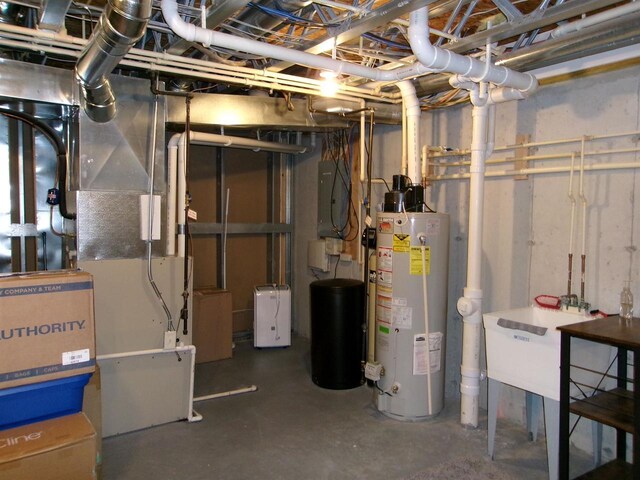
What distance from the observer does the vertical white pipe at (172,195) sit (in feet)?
10.4

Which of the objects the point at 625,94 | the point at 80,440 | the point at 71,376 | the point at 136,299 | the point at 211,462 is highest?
the point at 625,94

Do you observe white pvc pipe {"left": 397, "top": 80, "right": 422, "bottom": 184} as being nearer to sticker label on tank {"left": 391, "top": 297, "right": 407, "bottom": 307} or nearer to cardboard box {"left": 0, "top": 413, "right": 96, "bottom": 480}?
sticker label on tank {"left": 391, "top": 297, "right": 407, "bottom": 307}

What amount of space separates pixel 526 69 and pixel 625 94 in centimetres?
53

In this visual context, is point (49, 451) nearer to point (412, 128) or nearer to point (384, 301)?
point (384, 301)

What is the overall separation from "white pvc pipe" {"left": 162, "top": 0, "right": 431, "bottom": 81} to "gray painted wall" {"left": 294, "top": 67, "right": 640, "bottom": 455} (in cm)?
83

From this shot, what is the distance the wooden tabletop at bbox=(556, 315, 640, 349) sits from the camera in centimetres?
198

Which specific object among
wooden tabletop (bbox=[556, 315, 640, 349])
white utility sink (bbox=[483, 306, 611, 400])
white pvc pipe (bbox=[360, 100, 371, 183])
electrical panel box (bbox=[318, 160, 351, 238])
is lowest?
white utility sink (bbox=[483, 306, 611, 400])

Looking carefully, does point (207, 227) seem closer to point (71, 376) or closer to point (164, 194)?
point (164, 194)

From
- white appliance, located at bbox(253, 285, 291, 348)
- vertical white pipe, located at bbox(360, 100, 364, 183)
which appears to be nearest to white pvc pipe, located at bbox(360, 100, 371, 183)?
vertical white pipe, located at bbox(360, 100, 364, 183)

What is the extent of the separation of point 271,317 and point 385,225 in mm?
2083

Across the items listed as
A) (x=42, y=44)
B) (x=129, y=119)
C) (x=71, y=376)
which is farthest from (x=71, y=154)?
(x=71, y=376)

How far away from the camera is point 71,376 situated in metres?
2.17

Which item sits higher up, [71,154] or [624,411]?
[71,154]

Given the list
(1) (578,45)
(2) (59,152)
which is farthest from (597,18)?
(2) (59,152)
